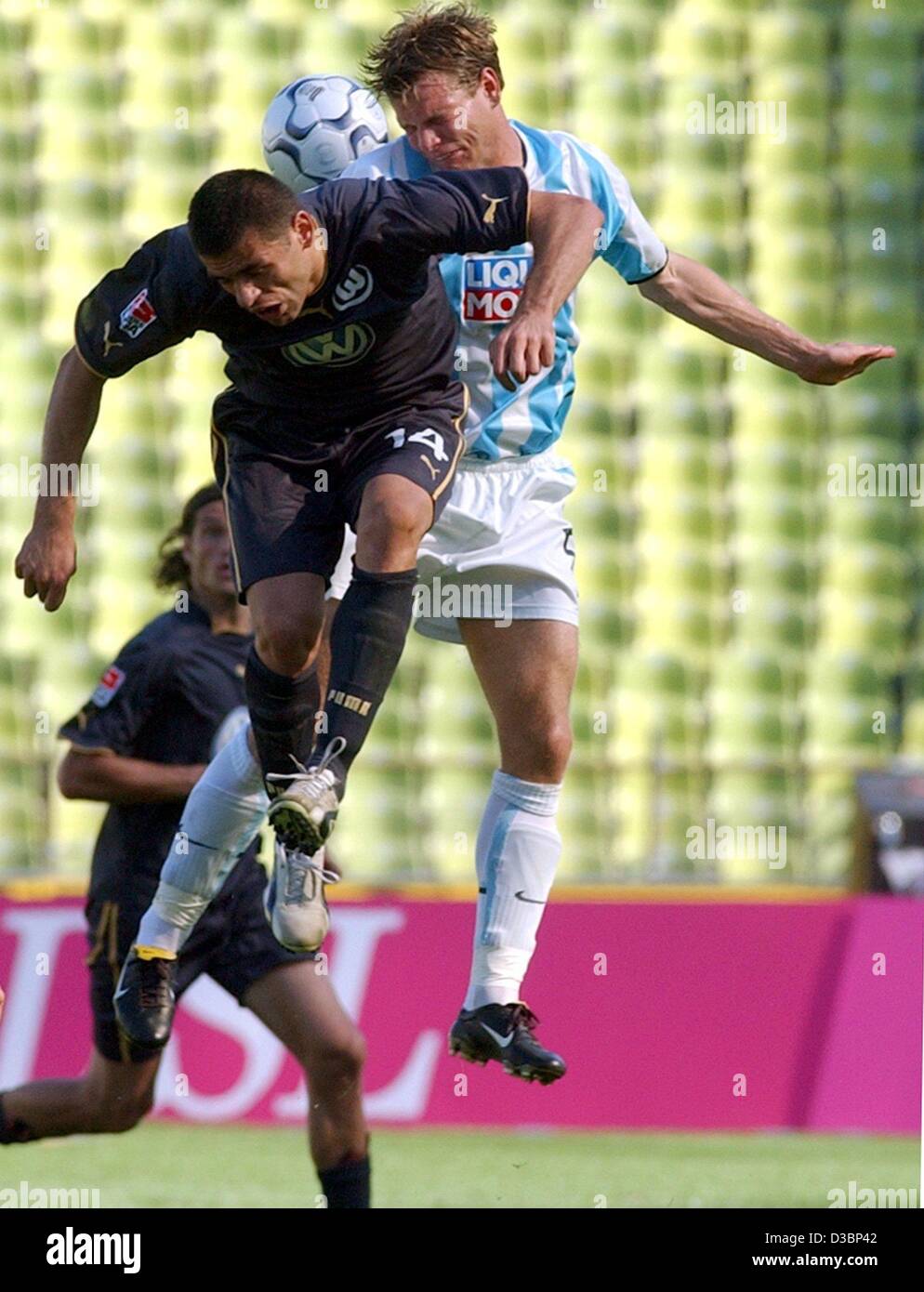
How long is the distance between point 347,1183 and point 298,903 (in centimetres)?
187

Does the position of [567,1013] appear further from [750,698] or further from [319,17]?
[319,17]

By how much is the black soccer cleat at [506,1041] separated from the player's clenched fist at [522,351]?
1.55 metres

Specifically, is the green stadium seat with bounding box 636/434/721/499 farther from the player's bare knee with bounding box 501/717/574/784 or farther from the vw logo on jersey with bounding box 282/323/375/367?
the vw logo on jersey with bounding box 282/323/375/367

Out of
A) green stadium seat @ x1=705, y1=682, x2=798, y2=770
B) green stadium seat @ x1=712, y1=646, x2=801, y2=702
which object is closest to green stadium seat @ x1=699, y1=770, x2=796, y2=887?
green stadium seat @ x1=705, y1=682, x2=798, y2=770

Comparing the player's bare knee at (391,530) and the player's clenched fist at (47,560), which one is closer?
the player's bare knee at (391,530)

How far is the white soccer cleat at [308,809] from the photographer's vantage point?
4.76 m

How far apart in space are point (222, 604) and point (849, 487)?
634 cm

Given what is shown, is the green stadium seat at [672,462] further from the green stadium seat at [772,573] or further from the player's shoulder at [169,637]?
the player's shoulder at [169,637]

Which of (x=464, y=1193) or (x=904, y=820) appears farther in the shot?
(x=904, y=820)

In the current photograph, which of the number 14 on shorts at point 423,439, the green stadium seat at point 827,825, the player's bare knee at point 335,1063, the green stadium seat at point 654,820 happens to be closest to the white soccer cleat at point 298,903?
the number 14 on shorts at point 423,439

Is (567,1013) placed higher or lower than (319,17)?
lower

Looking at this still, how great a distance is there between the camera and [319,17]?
44.8 ft

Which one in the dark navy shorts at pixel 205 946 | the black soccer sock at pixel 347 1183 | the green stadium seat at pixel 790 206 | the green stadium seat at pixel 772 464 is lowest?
the black soccer sock at pixel 347 1183
